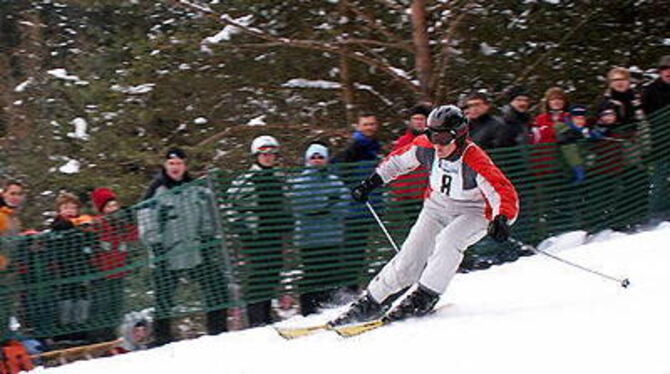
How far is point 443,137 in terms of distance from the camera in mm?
6352

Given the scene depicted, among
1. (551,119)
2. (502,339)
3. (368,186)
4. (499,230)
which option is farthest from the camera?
(551,119)

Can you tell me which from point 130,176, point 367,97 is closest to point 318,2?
point 367,97

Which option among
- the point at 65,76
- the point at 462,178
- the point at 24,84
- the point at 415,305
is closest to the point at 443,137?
the point at 462,178

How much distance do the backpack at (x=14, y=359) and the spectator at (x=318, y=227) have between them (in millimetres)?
2256

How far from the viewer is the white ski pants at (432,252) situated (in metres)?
6.53

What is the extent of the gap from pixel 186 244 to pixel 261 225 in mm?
627

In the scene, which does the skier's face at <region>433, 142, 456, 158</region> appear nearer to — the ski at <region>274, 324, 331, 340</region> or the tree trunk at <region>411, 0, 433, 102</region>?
the ski at <region>274, 324, 331, 340</region>

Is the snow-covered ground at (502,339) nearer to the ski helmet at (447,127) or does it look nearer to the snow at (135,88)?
the ski helmet at (447,127)

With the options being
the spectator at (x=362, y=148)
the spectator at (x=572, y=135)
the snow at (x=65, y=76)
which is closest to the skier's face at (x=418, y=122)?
the spectator at (x=362, y=148)

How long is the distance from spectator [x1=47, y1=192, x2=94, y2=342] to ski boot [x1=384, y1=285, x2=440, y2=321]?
2814 mm

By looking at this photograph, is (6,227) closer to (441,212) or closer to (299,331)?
(299,331)

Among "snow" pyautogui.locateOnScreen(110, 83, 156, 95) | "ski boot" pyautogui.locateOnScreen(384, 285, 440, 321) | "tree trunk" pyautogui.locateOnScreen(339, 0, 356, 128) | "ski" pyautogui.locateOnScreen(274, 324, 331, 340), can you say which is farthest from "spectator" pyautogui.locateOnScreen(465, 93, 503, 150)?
"snow" pyautogui.locateOnScreen(110, 83, 156, 95)

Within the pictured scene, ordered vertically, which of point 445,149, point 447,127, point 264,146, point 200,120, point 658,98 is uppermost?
point 447,127

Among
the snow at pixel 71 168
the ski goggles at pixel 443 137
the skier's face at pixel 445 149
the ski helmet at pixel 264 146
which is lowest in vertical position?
the snow at pixel 71 168
